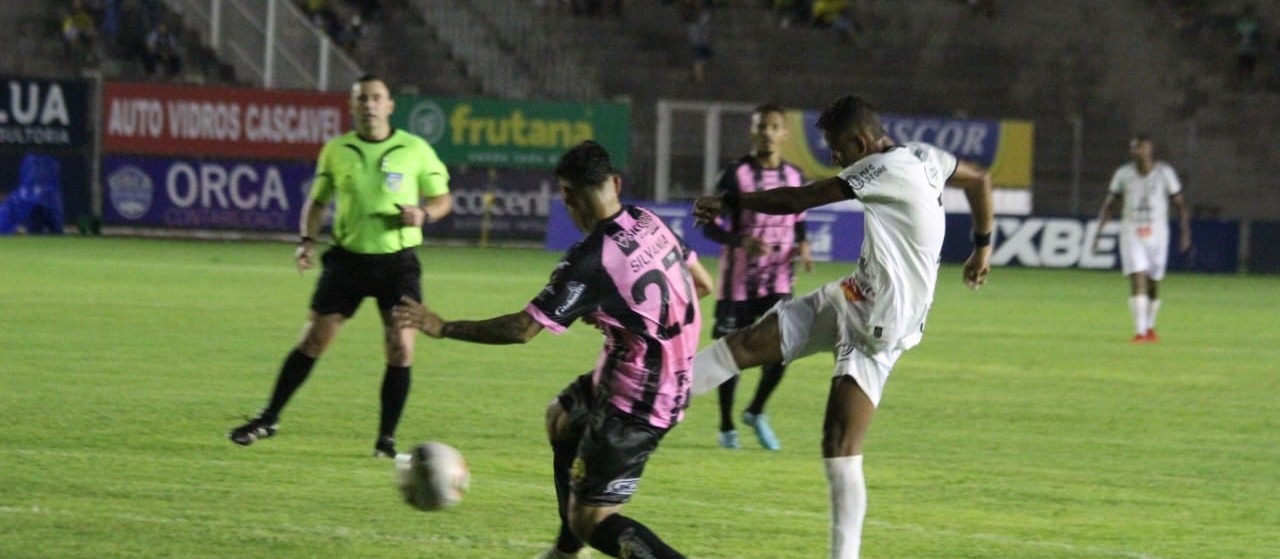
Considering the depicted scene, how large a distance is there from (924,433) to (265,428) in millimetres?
4318

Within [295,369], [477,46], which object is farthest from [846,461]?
[477,46]

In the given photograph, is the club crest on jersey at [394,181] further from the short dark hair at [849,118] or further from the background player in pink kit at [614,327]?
the background player in pink kit at [614,327]

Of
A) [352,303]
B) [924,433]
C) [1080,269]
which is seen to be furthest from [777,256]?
[1080,269]

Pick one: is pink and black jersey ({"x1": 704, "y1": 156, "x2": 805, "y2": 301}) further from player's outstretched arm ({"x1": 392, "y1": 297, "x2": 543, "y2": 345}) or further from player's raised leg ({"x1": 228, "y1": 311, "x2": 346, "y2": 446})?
player's outstretched arm ({"x1": 392, "y1": 297, "x2": 543, "y2": 345})

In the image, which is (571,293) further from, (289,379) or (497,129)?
(497,129)

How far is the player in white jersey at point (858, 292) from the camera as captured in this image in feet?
26.4

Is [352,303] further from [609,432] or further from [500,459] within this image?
[609,432]

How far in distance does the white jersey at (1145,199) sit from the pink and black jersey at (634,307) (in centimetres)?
1548

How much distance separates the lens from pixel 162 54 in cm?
3975

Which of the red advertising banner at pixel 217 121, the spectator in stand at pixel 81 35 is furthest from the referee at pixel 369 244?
the spectator in stand at pixel 81 35

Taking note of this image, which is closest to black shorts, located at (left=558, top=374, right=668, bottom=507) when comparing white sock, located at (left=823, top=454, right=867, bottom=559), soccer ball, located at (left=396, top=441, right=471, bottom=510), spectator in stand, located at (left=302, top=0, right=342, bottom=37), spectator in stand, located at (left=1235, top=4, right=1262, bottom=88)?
soccer ball, located at (left=396, top=441, right=471, bottom=510)

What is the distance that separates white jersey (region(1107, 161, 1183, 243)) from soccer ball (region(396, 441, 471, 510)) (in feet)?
50.5

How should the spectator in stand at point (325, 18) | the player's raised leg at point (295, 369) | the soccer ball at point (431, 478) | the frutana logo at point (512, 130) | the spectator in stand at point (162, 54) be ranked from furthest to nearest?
the spectator in stand at point (325, 18) → the spectator in stand at point (162, 54) → the frutana logo at point (512, 130) → the player's raised leg at point (295, 369) → the soccer ball at point (431, 478)

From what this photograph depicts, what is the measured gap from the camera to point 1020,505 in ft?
34.2
